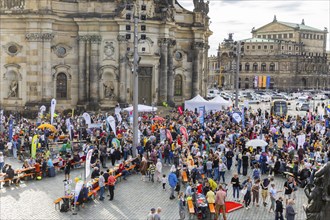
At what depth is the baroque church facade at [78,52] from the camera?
43562 mm

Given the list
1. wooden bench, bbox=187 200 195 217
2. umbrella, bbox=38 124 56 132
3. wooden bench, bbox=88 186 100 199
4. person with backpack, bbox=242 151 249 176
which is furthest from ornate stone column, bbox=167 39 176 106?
wooden bench, bbox=187 200 195 217

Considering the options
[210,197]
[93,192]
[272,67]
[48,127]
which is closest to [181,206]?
[210,197]

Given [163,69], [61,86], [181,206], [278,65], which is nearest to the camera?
[181,206]

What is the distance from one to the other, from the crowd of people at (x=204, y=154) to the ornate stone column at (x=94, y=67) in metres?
8.93

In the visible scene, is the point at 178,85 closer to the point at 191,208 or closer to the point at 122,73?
the point at 122,73

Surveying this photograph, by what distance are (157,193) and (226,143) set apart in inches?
282

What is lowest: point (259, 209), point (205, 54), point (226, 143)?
point (259, 209)

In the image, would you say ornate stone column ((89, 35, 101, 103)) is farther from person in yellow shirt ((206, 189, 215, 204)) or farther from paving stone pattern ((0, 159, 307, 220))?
person in yellow shirt ((206, 189, 215, 204))

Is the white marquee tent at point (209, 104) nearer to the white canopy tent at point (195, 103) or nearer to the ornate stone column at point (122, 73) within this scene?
the white canopy tent at point (195, 103)

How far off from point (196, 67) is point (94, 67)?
40.9 ft

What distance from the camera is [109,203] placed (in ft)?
66.6

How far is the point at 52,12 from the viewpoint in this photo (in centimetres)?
4322

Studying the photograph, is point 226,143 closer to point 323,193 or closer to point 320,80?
point 323,193

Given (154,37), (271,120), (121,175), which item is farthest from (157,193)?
(154,37)
